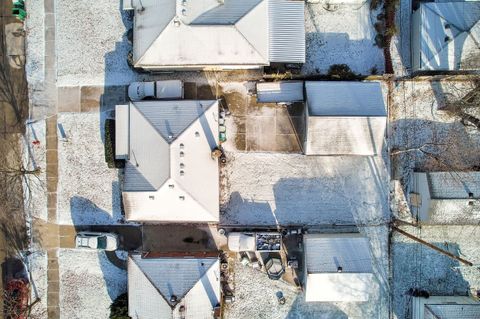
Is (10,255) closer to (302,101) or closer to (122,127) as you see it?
(122,127)

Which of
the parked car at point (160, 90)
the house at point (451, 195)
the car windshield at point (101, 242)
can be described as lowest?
the car windshield at point (101, 242)

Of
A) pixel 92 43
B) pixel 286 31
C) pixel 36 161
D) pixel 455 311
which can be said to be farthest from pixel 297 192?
pixel 36 161

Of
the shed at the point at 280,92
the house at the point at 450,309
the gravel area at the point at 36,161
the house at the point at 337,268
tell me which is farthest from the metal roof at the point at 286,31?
the house at the point at 450,309

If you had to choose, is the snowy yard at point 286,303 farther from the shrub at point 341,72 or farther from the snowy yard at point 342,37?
the snowy yard at point 342,37

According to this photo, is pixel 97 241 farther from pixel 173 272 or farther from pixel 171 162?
pixel 171 162

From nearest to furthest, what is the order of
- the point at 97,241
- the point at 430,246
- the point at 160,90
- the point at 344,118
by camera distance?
the point at 344,118 → the point at 430,246 → the point at 160,90 → the point at 97,241

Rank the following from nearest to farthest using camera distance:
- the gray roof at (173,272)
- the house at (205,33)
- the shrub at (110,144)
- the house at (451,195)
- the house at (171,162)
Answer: the house at (205,33) < the house at (171,162) < the gray roof at (173,272) < the house at (451,195) < the shrub at (110,144)
